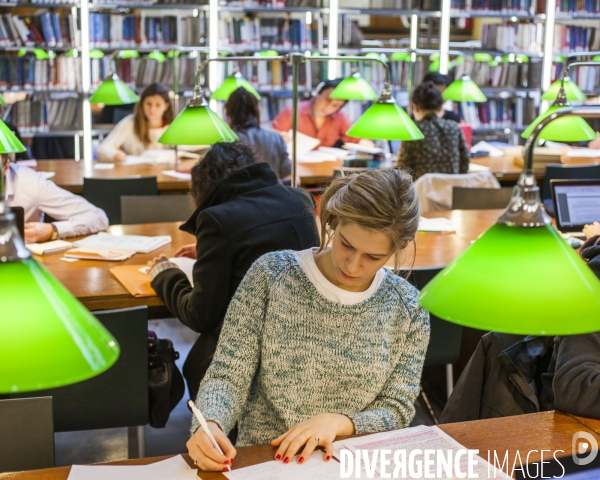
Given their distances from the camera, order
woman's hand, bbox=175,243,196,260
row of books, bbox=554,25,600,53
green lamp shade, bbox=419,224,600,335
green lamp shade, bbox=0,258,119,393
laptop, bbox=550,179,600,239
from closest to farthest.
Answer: green lamp shade, bbox=0,258,119,393 → green lamp shade, bbox=419,224,600,335 → woman's hand, bbox=175,243,196,260 → laptop, bbox=550,179,600,239 → row of books, bbox=554,25,600,53

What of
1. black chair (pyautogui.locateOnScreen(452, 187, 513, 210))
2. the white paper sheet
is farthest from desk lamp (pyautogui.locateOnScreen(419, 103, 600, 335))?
black chair (pyautogui.locateOnScreen(452, 187, 513, 210))

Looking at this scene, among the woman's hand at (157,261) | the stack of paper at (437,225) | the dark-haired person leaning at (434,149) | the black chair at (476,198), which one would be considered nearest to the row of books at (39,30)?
the dark-haired person leaning at (434,149)

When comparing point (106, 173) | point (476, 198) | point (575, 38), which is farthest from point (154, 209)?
point (575, 38)

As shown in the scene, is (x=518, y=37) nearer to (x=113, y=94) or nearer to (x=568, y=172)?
(x=568, y=172)

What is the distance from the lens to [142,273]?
2.91 metres

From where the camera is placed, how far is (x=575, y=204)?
366cm

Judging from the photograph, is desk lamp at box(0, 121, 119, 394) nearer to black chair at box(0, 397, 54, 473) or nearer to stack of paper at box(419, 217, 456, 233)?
black chair at box(0, 397, 54, 473)

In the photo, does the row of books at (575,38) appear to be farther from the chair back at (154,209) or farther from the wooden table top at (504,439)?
the wooden table top at (504,439)

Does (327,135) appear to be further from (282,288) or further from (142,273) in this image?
(282,288)

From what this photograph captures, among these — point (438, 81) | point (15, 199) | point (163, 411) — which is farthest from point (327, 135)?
point (163, 411)

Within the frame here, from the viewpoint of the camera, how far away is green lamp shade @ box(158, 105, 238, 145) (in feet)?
10.2

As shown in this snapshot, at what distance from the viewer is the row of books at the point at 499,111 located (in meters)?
8.05

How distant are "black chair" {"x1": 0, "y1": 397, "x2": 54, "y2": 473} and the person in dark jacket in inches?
32.5

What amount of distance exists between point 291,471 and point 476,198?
293 centimetres
